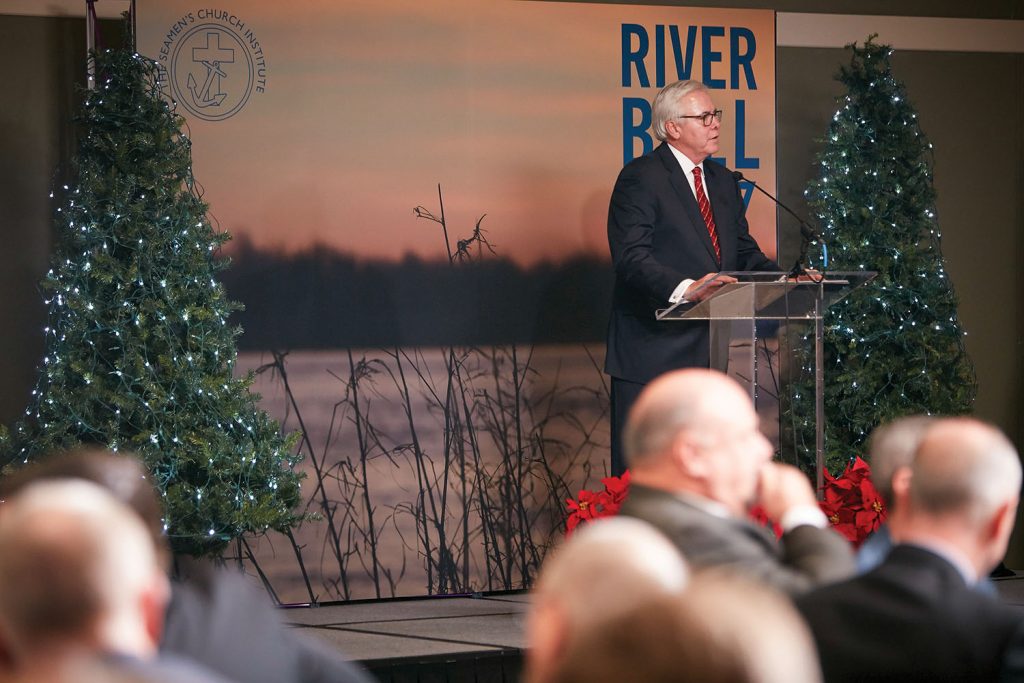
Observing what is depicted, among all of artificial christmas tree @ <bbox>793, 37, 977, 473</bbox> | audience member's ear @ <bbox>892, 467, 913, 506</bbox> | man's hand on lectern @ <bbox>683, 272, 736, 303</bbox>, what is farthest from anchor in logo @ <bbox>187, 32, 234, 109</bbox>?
audience member's ear @ <bbox>892, 467, 913, 506</bbox>

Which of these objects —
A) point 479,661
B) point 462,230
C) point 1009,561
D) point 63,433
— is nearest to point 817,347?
point 479,661

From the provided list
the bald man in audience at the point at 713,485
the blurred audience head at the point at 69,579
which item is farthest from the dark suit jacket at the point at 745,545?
the blurred audience head at the point at 69,579

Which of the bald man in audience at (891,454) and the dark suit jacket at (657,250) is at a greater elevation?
the dark suit jacket at (657,250)

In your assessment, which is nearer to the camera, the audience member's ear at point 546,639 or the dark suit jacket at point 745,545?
the audience member's ear at point 546,639

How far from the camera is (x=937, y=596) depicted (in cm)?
203

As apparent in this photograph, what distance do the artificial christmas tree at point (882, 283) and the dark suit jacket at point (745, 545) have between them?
12.6 feet

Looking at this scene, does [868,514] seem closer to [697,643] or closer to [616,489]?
[616,489]

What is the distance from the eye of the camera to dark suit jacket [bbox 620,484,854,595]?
2348 mm

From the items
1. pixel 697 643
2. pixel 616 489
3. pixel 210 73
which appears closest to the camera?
pixel 697 643

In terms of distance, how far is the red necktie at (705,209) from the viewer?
5.50m

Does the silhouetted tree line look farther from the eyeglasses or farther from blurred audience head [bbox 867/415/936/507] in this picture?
blurred audience head [bbox 867/415/936/507]

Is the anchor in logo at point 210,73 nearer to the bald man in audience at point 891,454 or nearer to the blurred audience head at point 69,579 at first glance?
the bald man in audience at point 891,454


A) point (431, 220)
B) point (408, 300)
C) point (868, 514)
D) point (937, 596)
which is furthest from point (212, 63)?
point (937, 596)

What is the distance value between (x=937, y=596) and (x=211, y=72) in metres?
4.68
